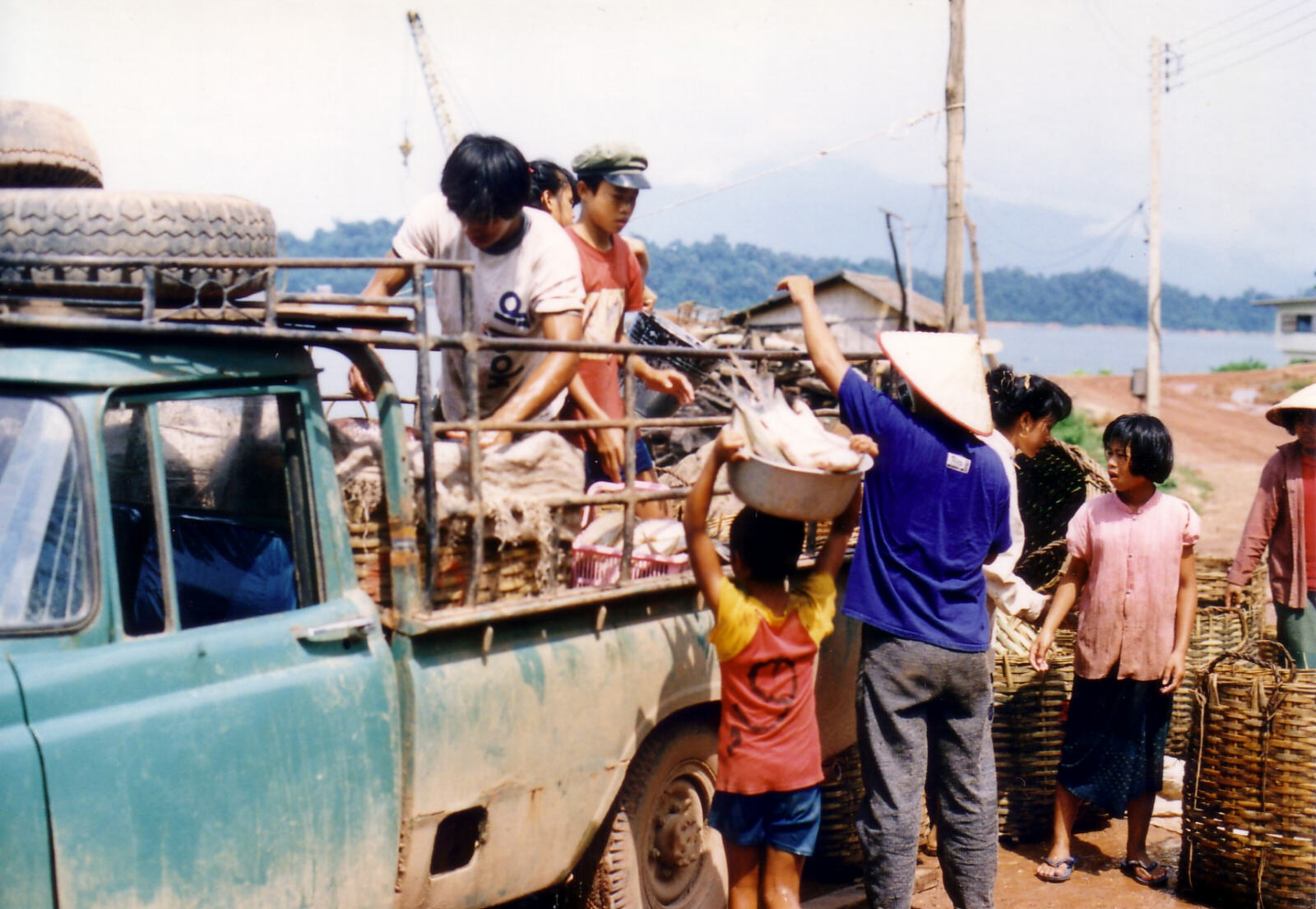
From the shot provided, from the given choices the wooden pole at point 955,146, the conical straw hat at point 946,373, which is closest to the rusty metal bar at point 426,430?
the conical straw hat at point 946,373

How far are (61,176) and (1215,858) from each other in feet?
16.0

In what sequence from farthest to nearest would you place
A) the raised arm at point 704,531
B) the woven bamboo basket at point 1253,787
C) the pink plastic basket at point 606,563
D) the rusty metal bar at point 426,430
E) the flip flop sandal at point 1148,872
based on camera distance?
the flip flop sandal at point 1148,872, the woven bamboo basket at point 1253,787, the pink plastic basket at point 606,563, the raised arm at point 704,531, the rusty metal bar at point 426,430

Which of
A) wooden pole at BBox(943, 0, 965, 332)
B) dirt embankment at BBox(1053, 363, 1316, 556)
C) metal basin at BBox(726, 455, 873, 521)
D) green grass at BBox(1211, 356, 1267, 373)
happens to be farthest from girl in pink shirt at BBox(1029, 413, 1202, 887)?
green grass at BBox(1211, 356, 1267, 373)

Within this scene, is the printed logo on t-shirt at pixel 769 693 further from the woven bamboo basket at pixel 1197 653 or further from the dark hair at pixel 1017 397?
the woven bamboo basket at pixel 1197 653

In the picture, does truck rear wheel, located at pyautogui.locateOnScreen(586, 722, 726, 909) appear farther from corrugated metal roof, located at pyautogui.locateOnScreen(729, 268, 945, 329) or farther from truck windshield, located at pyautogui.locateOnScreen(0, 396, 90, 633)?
corrugated metal roof, located at pyautogui.locateOnScreen(729, 268, 945, 329)

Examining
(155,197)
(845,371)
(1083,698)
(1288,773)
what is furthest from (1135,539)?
(155,197)

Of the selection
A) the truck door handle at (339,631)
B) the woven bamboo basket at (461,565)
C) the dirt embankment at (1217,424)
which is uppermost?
the woven bamboo basket at (461,565)

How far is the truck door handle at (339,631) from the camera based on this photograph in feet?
9.52

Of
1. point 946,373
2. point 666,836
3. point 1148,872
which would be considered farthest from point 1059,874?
point 946,373

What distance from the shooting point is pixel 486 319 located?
4.30 metres

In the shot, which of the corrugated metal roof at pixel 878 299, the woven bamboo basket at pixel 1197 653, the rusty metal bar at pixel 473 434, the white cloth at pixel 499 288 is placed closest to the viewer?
the rusty metal bar at pixel 473 434

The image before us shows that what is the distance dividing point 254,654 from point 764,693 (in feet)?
4.82

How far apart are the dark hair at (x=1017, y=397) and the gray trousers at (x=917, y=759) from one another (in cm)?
110

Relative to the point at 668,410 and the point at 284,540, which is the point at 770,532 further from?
the point at 668,410
